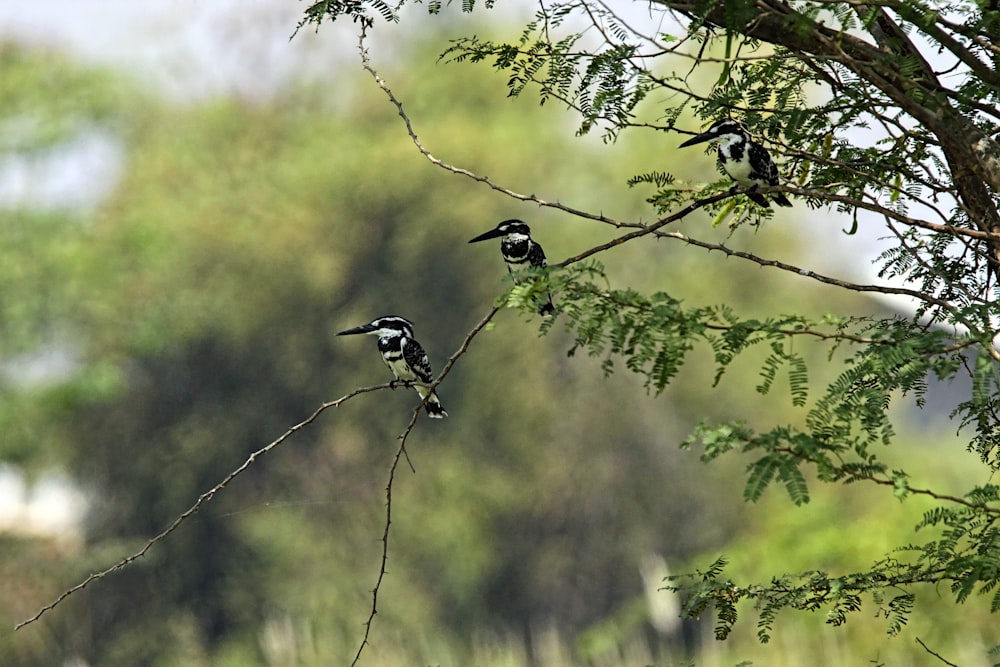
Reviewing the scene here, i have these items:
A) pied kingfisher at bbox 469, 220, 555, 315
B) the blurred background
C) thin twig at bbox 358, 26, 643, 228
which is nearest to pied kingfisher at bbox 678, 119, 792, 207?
thin twig at bbox 358, 26, 643, 228

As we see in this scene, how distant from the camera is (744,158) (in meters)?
4.84

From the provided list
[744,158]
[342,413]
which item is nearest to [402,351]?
[744,158]

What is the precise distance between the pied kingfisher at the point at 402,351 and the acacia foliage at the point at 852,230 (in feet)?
8.61

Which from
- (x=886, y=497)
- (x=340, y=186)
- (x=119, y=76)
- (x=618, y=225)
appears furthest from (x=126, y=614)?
(x=618, y=225)

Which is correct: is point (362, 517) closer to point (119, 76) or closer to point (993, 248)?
point (119, 76)

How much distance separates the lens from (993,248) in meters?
4.39

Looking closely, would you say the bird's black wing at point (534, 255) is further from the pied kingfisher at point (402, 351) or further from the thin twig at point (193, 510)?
the thin twig at point (193, 510)

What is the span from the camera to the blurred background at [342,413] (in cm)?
2792

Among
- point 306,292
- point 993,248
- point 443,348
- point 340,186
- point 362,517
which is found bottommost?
point 993,248

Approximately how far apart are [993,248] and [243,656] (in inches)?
953

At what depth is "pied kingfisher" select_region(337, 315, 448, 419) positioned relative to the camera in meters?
7.38

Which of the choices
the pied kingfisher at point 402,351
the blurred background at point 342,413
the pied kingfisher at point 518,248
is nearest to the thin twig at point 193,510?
the pied kingfisher at point 518,248

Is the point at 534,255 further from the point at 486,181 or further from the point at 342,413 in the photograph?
the point at 342,413

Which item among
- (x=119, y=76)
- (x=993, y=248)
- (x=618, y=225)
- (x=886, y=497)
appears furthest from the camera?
(x=119, y=76)
